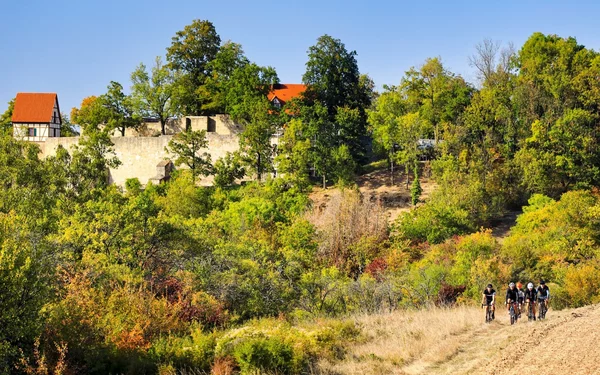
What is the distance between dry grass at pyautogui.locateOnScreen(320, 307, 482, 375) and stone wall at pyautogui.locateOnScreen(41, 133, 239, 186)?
2549 centimetres

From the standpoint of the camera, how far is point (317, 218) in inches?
1309

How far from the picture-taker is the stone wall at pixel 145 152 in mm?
42812

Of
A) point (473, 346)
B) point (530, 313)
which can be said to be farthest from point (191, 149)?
point (473, 346)

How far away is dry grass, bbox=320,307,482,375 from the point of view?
1456 cm

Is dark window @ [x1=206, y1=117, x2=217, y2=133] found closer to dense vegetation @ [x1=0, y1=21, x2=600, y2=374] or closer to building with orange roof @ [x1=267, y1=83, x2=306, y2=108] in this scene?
dense vegetation @ [x1=0, y1=21, x2=600, y2=374]

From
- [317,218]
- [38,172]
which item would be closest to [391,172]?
[317,218]

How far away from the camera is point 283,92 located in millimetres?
52219

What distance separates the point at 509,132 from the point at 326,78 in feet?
40.3

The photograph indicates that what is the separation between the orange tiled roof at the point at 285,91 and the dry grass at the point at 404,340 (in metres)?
33.7

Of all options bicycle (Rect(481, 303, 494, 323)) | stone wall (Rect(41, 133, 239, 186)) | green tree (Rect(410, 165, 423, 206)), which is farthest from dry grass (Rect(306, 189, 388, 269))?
bicycle (Rect(481, 303, 494, 323))

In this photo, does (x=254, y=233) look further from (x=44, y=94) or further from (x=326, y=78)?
(x=44, y=94)

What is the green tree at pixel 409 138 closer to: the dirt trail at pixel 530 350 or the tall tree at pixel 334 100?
the tall tree at pixel 334 100

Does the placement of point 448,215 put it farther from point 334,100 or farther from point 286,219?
point 334,100

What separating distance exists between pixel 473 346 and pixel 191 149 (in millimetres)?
29543
